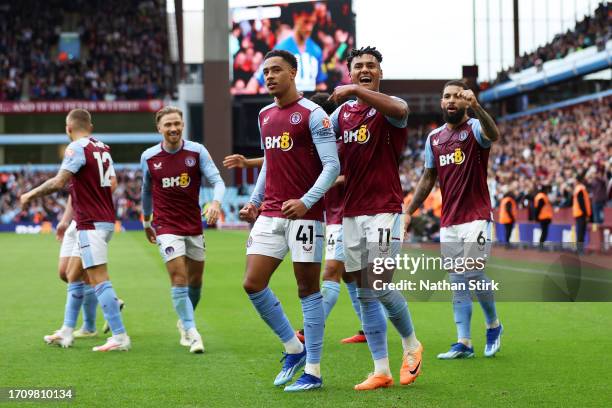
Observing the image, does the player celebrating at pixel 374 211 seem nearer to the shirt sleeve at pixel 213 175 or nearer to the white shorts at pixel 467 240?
the white shorts at pixel 467 240

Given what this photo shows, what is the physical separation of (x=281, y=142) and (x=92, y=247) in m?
2.96

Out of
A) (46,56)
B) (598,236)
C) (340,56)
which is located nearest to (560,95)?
(340,56)

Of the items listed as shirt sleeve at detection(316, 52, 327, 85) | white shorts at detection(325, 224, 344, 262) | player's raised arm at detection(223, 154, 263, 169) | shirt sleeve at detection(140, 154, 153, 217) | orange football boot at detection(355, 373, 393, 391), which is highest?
shirt sleeve at detection(316, 52, 327, 85)

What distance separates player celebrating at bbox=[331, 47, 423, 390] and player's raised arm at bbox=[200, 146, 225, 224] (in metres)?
1.30

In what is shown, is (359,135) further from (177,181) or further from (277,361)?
(177,181)

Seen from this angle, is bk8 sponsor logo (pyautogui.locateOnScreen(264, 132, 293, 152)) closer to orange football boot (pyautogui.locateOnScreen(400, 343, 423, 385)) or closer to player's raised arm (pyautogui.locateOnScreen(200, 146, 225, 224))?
player's raised arm (pyautogui.locateOnScreen(200, 146, 225, 224))

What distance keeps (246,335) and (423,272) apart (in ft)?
8.56

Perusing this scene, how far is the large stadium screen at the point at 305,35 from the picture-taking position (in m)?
46.9

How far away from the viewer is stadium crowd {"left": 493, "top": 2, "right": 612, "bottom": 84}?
3838 cm

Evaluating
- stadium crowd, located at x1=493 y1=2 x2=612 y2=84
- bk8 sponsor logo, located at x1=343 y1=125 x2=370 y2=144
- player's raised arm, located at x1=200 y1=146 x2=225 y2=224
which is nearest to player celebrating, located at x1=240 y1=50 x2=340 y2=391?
bk8 sponsor logo, located at x1=343 y1=125 x2=370 y2=144

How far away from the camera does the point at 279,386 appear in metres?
6.78

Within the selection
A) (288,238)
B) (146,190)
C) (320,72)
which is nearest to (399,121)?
(288,238)

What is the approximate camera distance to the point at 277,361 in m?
8.02

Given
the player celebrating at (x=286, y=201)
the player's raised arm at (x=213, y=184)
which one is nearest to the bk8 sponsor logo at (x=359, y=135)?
the player celebrating at (x=286, y=201)
